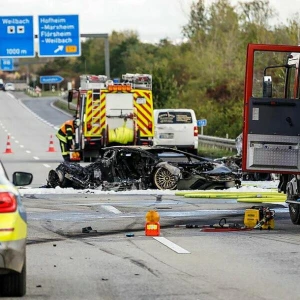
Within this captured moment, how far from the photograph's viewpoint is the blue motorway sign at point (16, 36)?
48406 millimetres

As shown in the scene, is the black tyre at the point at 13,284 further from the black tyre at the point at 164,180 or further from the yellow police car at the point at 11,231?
the black tyre at the point at 164,180

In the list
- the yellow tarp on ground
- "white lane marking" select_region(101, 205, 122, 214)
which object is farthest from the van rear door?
"white lane marking" select_region(101, 205, 122, 214)

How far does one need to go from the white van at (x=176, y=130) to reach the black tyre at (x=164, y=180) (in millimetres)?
14509

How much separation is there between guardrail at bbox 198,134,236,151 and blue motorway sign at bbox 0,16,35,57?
32.5 ft

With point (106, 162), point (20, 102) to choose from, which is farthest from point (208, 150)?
point (20, 102)

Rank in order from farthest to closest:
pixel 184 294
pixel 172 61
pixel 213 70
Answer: pixel 172 61 < pixel 213 70 < pixel 184 294

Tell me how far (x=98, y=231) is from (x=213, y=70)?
182 feet

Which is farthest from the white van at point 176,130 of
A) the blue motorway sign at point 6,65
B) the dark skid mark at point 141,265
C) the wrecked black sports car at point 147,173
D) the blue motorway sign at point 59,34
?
the blue motorway sign at point 6,65

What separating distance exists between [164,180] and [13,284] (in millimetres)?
14123

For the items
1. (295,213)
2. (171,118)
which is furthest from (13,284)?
(171,118)

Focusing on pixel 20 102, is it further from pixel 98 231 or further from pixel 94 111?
pixel 98 231

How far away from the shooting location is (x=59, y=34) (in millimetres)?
48969

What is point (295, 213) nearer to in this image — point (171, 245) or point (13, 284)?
point (171, 245)

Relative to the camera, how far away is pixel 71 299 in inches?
348
